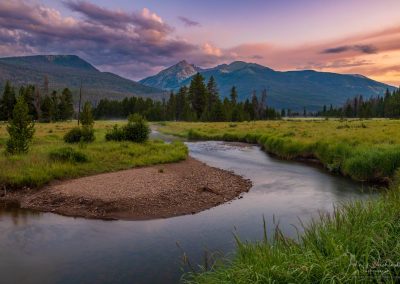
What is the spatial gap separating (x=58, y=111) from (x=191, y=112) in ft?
142

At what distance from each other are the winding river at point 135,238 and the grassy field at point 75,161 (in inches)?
192

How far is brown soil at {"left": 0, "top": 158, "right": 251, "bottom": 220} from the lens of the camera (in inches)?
707

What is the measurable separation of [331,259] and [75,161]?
23611 mm

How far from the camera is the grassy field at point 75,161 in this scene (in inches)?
879

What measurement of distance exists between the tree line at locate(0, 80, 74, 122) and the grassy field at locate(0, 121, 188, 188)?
215 feet

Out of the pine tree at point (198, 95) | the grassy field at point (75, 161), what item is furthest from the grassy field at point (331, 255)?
the pine tree at point (198, 95)

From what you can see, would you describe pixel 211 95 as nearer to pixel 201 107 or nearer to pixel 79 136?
pixel 201 107

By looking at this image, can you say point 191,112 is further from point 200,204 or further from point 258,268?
point 258,268

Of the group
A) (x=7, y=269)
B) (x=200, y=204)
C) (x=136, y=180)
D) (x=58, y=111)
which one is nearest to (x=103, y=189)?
(x=136, y=180)

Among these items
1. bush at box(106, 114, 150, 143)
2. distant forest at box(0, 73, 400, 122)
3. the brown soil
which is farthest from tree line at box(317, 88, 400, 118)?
the brown soil

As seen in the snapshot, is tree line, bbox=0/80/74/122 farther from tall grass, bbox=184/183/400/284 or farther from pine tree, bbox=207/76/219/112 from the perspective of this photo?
tall grass, bbox=184/183/400/284

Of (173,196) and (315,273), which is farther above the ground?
(315,273)

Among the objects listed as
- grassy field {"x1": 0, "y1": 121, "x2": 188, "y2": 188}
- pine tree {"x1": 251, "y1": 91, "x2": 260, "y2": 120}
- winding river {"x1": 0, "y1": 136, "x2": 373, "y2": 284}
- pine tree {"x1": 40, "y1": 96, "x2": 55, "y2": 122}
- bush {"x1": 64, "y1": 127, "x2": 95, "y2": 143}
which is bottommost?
winding river {"x1": 0, "y1": 136, "x2": 373, "y2": 284}

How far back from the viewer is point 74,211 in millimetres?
17797
